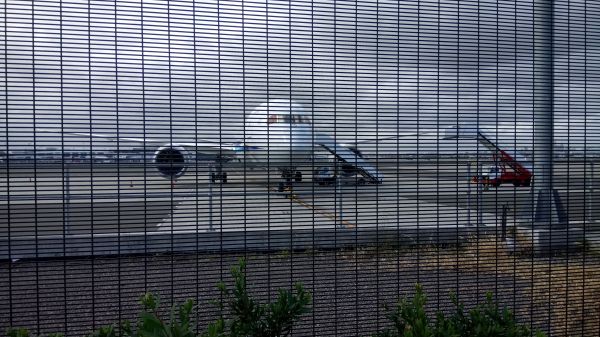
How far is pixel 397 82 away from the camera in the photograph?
4.09 metres

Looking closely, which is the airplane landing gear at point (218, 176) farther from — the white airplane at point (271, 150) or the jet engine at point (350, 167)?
the jet engine at point (350, 167)

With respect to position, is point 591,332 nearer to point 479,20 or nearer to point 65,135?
point 479,20

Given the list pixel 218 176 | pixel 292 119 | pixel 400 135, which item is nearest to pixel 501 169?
pixel 400 135

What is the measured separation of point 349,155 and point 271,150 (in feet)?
2.53

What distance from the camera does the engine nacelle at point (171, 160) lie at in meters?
3.76

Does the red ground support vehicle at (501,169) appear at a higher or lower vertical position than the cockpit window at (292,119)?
lower

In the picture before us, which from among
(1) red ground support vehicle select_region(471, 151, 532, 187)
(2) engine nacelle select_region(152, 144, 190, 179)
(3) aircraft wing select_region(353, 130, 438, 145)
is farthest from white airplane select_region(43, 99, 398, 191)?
(1) red ground support vehicle select_region(471, 151, 532, 187)

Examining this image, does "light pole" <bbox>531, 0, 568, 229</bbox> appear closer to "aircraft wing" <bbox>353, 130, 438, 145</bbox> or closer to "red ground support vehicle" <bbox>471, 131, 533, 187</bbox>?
"red ground support vehicle" <bbox>471, 131, 533, 187</bbox>

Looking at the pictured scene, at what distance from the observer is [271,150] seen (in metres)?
3.94

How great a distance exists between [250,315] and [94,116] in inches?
70.8

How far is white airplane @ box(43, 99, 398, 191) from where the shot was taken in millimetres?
3812

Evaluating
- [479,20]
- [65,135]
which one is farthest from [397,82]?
[65,135]

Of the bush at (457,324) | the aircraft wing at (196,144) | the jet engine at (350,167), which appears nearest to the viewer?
the bush at (457,324)

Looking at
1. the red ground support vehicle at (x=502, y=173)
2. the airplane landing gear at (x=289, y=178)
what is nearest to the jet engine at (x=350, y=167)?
the airplane landing gear at (x=289, y=178)
